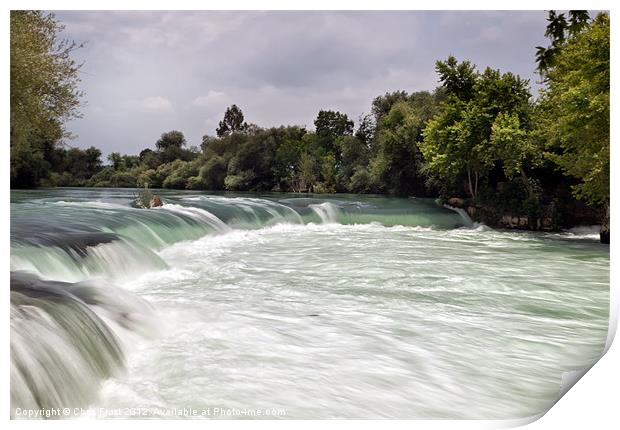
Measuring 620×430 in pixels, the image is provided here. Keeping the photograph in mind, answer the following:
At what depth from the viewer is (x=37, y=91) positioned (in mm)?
3549

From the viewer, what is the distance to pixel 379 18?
342 cm

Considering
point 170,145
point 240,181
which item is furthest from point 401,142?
point 170,145

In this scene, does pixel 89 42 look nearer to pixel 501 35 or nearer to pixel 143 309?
pixel 143 309

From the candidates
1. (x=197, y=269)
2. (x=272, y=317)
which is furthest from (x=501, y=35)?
(x=197, y=269)

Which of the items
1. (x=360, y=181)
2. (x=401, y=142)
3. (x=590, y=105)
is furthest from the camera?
(x=401, y=142)

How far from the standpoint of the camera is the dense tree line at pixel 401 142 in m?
3.44

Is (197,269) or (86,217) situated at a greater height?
(86,217)

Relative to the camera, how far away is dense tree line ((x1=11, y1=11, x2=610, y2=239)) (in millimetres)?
3443

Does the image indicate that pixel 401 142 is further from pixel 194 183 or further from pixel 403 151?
pixel 194 183

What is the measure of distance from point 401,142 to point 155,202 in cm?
783

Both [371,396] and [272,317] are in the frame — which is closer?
[371,396]

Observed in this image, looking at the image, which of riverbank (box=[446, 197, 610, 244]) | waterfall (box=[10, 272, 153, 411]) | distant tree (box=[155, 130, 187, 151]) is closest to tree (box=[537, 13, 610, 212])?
riverbank (box=[446, 197, 610, 244])

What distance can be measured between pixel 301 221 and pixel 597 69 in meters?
6.01

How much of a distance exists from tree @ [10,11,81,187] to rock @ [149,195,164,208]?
302cm
